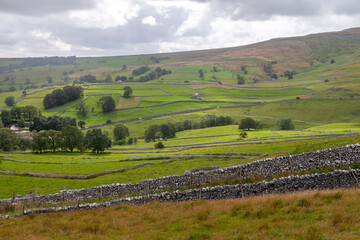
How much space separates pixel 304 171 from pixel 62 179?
36714 mm

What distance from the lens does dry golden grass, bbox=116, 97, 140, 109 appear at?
162000mm

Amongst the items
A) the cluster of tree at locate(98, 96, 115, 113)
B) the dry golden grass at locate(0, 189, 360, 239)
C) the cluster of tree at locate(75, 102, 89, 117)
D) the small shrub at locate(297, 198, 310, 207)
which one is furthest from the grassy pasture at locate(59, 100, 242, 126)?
the small shrub at locate(297, 198, 310, 207)

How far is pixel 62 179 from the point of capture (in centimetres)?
4259

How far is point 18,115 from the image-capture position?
14088cm

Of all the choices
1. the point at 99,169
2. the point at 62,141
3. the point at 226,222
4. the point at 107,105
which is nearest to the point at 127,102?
the point at 107,105

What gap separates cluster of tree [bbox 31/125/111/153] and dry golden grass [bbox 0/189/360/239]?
152 ft

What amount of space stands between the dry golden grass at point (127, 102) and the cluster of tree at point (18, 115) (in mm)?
45881

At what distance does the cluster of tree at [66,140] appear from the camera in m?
67.4

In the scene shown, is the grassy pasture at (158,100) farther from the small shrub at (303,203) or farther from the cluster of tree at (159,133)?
the small shrub at (303,203)

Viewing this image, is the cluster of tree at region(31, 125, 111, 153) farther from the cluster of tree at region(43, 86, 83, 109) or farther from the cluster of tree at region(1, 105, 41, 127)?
the cluster of tree at region(43, 86, 83, 109)

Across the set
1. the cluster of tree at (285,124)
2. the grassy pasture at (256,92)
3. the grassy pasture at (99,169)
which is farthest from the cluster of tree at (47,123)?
the grassy pasture at (256,92)

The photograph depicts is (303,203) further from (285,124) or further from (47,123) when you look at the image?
(47,123)

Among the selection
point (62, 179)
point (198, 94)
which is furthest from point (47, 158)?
point (198, 94)

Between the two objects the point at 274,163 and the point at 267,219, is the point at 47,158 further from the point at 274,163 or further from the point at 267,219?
the point at 267,219
